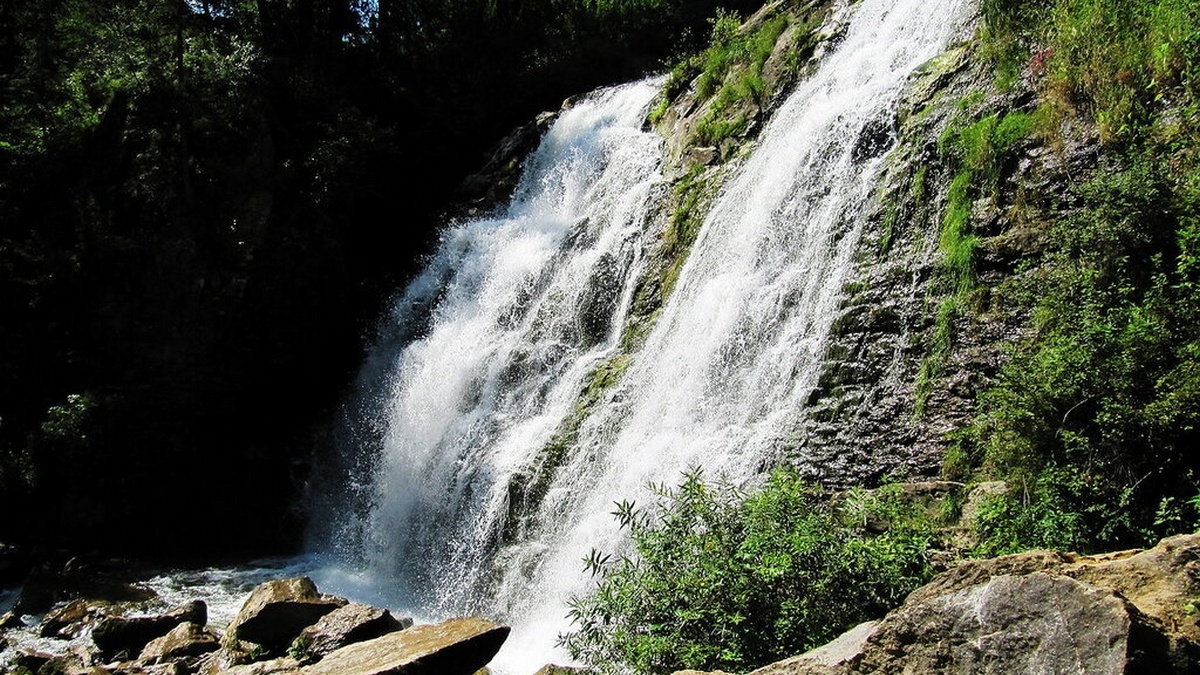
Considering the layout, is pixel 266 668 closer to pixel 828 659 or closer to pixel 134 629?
pixel 134 629

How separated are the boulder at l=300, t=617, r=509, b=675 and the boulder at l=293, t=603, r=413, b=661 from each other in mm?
547

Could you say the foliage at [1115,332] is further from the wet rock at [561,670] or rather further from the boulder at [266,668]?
the boulder at [266,668]

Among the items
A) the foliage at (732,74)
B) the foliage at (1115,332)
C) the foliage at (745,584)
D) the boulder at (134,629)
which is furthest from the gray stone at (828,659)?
the foliage at (732,74)

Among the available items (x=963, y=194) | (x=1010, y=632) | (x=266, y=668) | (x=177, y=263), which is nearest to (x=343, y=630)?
(x=266, y=668)

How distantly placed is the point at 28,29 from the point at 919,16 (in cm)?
1741

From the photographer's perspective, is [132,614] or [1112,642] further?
[132,614]

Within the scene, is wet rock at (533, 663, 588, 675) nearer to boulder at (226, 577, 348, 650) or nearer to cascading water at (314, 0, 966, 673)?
cascading water at (314, 0, 966, 673)

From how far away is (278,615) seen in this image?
28.9ft

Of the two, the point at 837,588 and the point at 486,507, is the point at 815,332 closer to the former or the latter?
the point at 837,588

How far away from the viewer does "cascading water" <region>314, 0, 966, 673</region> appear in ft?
29.6

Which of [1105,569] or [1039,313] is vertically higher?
[1039,313]

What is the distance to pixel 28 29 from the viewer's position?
1744 cm

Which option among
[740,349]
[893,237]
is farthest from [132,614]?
[893,237]

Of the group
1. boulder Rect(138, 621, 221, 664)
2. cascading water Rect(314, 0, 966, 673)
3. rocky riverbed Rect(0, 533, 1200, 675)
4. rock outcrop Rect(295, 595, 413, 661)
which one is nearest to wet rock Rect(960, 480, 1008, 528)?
rocky riverbed Rect(0, 533, 1200, 675)
